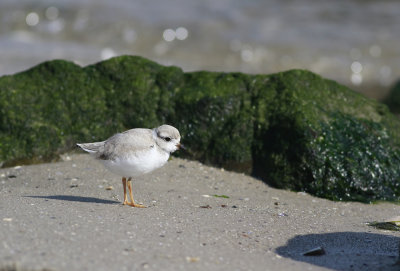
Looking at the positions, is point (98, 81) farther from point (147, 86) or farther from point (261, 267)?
point (261, 267)

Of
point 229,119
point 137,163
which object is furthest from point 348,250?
point 229,119

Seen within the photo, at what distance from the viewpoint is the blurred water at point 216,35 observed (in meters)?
14.3

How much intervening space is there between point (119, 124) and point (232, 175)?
1.61 metres

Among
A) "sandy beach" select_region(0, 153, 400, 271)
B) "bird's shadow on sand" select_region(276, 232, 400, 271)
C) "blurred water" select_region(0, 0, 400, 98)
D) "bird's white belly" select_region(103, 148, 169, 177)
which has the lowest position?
"bird's shadow on sand" select_region(276, 232, 400, 271)

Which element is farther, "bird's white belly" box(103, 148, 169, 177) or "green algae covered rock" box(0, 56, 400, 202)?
"green algae covered rock" box(0, 56, 400, 202)

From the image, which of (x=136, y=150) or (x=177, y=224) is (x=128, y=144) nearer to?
(x=136, y=150)

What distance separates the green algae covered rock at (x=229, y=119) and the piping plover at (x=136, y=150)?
1637 mm

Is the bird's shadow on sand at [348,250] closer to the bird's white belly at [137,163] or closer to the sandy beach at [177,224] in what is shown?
the sandy beach at [177,224]

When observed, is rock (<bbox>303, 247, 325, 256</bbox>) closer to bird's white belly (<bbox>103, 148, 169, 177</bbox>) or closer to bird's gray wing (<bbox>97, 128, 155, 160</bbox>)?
bird's white belly (<bbox>103, 148, 169, 177</bbox>)

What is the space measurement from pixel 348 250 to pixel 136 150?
2.09m

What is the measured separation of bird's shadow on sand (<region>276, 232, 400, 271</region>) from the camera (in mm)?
4090

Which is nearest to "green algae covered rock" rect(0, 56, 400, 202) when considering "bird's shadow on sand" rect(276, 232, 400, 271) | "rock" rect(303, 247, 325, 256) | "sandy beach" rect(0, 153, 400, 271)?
"sandy beach" rect(0, 153, 400, 271)

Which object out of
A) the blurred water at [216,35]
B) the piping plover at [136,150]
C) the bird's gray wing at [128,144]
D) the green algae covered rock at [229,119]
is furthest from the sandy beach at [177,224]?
the blurred water at [216,35]

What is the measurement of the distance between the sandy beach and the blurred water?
730 centimetres
